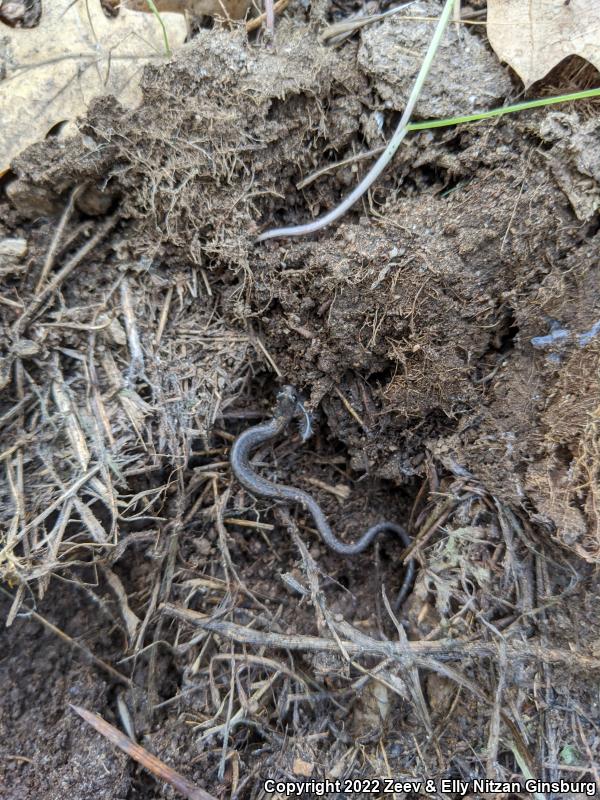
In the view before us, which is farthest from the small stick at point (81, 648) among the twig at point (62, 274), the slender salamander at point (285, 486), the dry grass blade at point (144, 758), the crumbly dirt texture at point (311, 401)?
the twig at point (62, 274)

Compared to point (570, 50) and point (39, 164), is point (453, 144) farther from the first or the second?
point (39, 164)

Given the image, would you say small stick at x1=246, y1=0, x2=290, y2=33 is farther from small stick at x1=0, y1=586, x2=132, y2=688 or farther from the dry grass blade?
the dry grass blade

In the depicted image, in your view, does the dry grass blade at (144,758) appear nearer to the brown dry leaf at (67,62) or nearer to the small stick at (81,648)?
the small stick at (81,648)

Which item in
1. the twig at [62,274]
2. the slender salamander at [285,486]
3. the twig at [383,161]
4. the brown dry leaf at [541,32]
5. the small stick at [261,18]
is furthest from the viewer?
the slender salamander at [285,486]

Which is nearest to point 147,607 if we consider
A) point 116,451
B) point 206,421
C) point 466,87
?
point 116,451

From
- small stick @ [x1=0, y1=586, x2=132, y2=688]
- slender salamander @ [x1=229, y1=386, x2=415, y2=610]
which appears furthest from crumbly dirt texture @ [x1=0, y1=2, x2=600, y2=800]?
slender salamander @ [x1=229, y1=386, x2=415, y2=610]

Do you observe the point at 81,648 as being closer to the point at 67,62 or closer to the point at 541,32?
the point at 67,62
